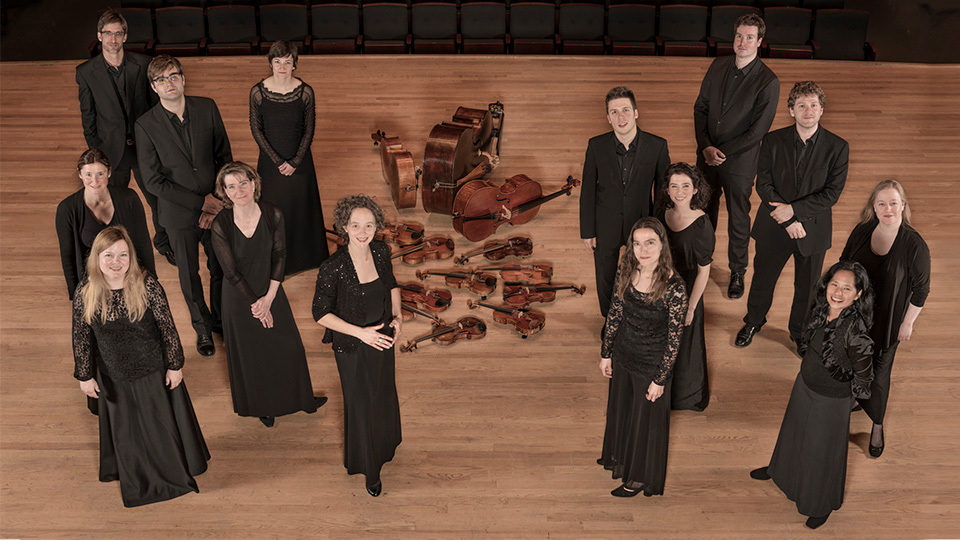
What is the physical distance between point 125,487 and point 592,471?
2.01 m

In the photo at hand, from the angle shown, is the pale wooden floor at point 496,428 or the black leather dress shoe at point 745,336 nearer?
the pale wooden floor at point 496,428

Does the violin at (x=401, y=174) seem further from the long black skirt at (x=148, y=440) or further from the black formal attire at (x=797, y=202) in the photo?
the long black skirt at (x=148, y=440)

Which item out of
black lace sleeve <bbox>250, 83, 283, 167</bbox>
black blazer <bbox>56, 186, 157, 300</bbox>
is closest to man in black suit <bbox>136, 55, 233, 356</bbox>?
black lace sleeve <bbox>250, 83, 283, 167</bbox>

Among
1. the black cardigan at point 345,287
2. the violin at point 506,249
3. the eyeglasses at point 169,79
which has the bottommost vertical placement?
the violin at point 506,249

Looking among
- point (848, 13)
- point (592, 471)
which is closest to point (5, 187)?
point (592, 471)

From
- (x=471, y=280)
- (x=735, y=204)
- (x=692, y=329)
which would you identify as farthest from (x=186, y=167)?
(x=735, y=204)

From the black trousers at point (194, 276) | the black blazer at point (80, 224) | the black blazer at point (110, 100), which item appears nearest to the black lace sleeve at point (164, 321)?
the black blazer at point (80, 224)

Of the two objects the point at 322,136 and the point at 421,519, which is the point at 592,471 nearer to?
the point at 421,519

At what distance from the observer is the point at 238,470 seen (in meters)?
3.87

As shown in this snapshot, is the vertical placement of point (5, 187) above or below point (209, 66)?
below

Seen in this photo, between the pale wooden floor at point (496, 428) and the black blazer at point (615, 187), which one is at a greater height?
the black blazer at point (615, 187)

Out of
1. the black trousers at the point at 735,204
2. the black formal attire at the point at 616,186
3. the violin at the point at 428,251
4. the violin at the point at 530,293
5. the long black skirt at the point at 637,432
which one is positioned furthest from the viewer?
the violin at the point at 428,251

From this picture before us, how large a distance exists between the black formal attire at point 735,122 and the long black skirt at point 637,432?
1823mm

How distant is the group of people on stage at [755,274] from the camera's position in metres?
3.29
